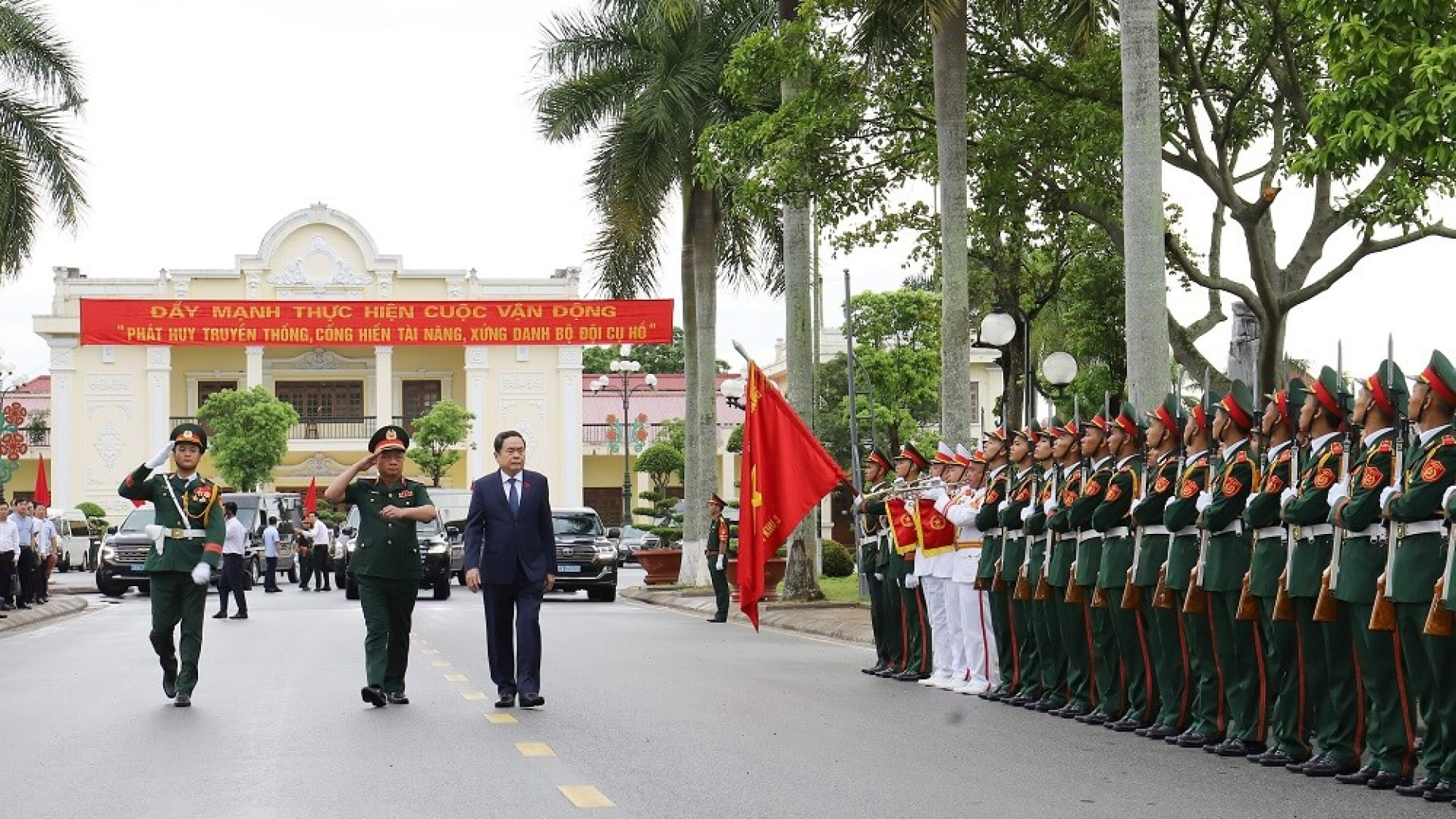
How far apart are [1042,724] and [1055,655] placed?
3.43 feet

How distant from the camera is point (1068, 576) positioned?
1309 centimetres

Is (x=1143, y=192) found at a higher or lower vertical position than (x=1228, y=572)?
higher

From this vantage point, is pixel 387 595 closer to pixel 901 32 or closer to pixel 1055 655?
pixel 1055 655

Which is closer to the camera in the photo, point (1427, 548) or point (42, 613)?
point (1427, 548)

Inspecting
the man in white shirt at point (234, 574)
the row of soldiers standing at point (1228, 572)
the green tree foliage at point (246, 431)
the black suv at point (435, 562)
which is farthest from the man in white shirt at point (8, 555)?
the green tree foliage at point (246, 431)

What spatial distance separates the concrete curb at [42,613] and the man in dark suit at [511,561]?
48.0 ft

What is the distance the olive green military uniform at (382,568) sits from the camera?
536 inches

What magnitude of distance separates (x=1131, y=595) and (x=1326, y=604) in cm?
220

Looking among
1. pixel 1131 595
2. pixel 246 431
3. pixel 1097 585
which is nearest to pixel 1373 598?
pixel 1131 595

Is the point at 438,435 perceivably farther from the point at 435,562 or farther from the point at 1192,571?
the point at 1192,571

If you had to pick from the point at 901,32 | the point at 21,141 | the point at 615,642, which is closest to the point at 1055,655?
the point at 615,642

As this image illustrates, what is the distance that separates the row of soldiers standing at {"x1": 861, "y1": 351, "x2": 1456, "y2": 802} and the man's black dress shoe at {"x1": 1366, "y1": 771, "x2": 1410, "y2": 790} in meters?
0.02

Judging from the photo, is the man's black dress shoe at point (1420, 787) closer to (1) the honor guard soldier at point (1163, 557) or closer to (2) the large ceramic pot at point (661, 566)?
(1) the honor guard soldier at point (1163, 557)

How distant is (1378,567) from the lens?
31.9ft
